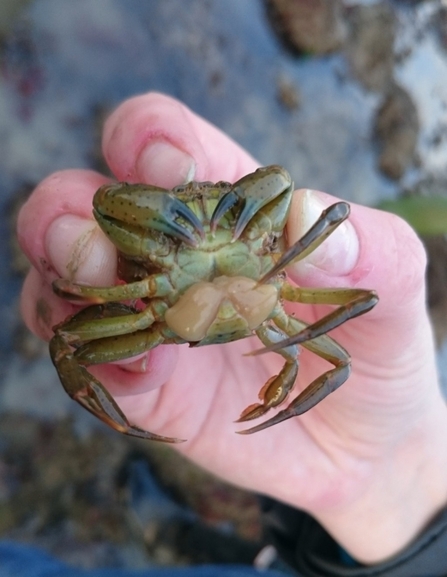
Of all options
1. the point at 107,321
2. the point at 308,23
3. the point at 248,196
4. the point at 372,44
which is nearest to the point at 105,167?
the point at 308,23

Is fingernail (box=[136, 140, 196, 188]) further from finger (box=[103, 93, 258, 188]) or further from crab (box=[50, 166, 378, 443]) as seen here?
crab (box=[50, 166, 378, 443])

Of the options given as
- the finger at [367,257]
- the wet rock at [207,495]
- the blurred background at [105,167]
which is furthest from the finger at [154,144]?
the wet rock at [207,495]

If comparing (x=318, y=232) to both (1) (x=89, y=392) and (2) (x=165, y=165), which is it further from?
(1) (x=89, y=392)

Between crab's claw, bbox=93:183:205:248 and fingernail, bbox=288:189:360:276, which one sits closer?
crab's claw, bbox=93:183:205:248

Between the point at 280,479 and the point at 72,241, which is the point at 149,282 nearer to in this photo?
the point at 72,241

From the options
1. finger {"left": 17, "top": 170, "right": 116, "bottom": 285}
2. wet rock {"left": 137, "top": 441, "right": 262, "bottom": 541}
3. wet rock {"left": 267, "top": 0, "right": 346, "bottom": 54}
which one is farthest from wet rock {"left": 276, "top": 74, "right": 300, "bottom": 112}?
finger {"left": 17, "top": 170, "right": 116, "bottom": 285}

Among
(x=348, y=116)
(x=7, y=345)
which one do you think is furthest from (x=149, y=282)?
(x=348, y=116)
